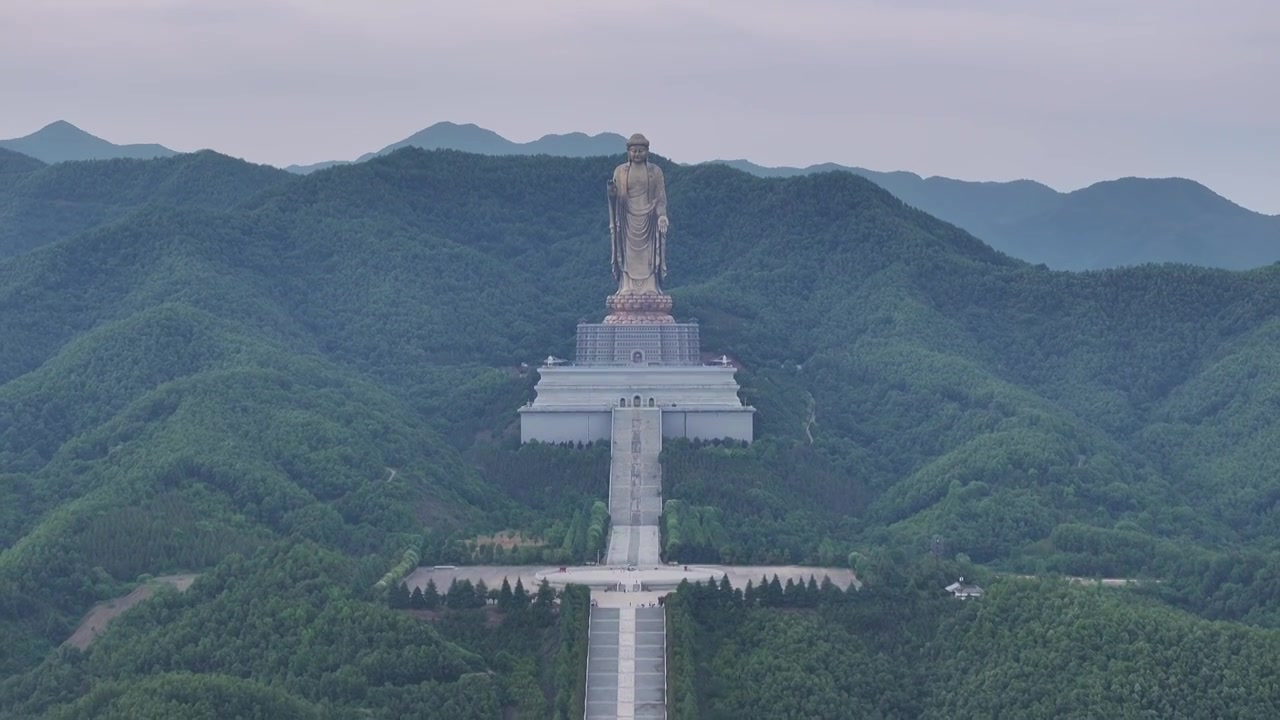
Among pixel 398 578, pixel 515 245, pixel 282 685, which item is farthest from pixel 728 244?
pixel 282 685

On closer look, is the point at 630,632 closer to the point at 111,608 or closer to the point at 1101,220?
the point at 111,608

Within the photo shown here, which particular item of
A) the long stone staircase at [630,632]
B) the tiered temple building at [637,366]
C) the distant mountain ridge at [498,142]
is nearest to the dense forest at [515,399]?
the long stone staircase at [630,632]

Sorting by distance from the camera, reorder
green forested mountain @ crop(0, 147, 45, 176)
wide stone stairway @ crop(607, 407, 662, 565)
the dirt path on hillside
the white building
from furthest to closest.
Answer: green forested mountain @ crop(0, 147, 45, 176) → the white building → wide stone stairway @ crop(607, 407, 662, 565) → the dirt path on hillside

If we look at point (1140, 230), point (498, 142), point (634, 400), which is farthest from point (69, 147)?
point (634, 400)

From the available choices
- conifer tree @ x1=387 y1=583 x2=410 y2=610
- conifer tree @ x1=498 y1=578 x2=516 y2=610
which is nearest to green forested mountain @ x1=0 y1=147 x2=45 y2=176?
conifer tree @ x1=387 y1=583 x2=410 y2=610

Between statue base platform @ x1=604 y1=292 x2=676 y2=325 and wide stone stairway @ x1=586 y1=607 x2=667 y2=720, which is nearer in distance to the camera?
wide stone stairway @ x1=586 y1=607 x2=667 y2=720

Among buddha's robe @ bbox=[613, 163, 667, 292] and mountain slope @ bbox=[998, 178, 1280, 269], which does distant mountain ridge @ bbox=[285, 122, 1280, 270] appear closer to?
mountain slope @ bbox=[998, 178, 1280, 269]
